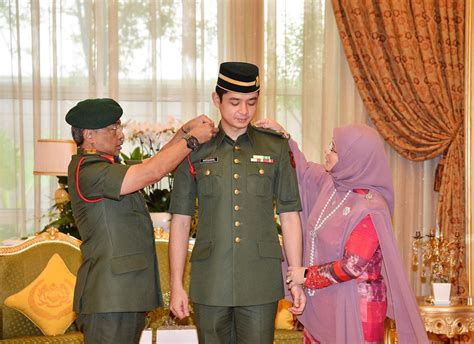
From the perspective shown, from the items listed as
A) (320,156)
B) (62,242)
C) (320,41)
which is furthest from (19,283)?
(320,41)

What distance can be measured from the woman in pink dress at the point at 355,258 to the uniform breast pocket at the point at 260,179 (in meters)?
0.30

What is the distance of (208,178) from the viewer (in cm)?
317

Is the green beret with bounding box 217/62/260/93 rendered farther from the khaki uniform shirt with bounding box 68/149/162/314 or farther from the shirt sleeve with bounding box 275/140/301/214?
the khaki uniform shirt with bounding box 68/149/162/314

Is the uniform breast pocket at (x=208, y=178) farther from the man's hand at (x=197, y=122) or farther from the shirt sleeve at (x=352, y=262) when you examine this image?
the shirt sleeve at (x=352, y=262)

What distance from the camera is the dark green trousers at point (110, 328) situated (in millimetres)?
3144

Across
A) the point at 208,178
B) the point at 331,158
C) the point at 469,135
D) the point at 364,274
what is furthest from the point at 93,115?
the point at 469,135

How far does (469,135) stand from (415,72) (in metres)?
0.76

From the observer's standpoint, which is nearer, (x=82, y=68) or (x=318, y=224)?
(x=318, y=224)

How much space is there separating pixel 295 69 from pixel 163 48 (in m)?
1.09

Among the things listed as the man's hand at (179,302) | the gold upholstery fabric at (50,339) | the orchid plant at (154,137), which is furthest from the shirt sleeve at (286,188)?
the orchid plant at (154,137)

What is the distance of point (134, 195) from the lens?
3.29 m

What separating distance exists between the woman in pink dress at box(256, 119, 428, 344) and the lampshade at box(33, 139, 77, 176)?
2513 millimetres

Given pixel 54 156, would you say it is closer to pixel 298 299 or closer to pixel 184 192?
pixel 184 192

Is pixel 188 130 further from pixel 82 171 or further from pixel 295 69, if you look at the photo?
pixel 295 69
